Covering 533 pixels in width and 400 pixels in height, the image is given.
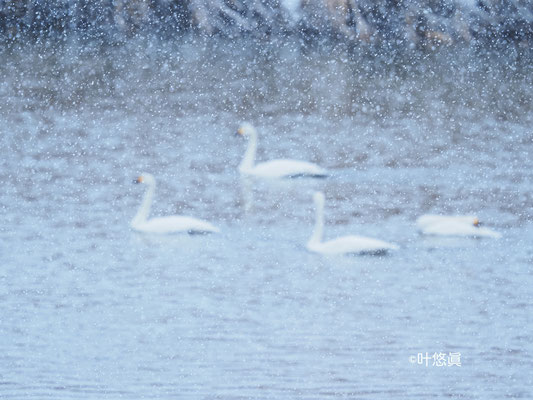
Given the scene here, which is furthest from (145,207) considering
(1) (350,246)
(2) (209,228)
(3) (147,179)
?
(1) (350,246)

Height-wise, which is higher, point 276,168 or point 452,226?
point 276,168

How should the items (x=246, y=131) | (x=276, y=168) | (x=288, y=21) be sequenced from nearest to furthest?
(x=276, y=168) → (x=246, y=131) → (x=288, y=21)

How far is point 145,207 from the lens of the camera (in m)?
3.53

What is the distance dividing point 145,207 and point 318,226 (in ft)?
1.97

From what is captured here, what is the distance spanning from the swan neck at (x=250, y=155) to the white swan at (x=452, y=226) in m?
0.94

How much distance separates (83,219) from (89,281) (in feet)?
1.67

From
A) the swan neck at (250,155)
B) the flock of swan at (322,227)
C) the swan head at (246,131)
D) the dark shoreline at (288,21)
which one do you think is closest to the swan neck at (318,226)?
the flock of swan at (322,227)

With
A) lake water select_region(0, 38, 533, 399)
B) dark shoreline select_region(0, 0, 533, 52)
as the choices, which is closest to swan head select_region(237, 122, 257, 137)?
lake water select_region(0, 38, 533, 399)

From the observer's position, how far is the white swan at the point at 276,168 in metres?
4.00

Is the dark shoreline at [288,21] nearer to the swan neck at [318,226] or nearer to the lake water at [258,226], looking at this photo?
the lake water at [258,226]

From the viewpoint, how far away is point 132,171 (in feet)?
12.8

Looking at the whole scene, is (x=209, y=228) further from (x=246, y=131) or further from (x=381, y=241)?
(x=246, y=131)

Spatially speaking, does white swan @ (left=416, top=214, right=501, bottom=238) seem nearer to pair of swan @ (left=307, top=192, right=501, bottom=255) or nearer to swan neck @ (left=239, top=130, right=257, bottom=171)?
pair of swan @ (left=307, top=192, right=501, bottom=255)

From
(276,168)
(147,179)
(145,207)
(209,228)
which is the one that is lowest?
(209,228)
